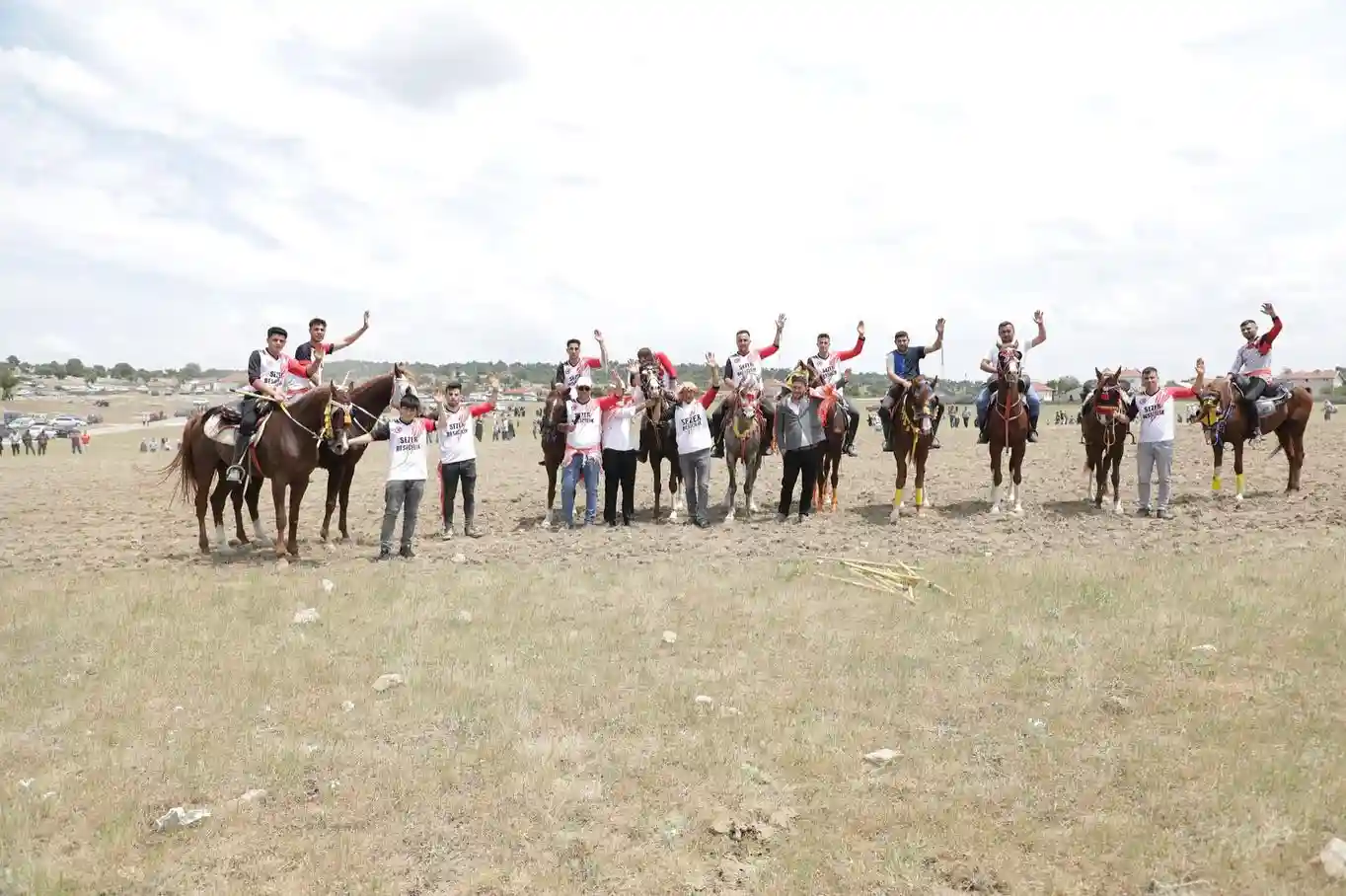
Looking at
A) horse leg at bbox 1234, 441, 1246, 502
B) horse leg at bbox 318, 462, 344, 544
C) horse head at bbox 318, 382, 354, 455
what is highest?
horse head at bbox 318, 382, 354, 455

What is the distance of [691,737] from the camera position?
20.0 ft

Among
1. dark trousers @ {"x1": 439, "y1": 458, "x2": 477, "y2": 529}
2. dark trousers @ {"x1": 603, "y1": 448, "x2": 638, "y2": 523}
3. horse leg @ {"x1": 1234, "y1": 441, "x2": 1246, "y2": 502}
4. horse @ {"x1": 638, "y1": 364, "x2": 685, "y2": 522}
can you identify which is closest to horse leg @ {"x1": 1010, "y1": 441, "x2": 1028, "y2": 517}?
horse leg @ {"x1": 1234, "y1": 441, "x2": 1246, "y2": 502}

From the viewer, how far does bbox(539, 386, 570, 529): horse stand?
14258 mm

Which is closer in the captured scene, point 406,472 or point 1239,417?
point 406,472

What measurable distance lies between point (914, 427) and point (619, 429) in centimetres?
456

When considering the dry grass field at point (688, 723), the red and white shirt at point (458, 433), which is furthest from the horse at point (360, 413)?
the dry grass field at point (688, 723)

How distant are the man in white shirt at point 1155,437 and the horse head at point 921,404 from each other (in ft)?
10.2

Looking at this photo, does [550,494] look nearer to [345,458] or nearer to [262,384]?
[345,458]

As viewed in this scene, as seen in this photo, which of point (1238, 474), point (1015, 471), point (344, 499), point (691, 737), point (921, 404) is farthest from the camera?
point (1238, 474)

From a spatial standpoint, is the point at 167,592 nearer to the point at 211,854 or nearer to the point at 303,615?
the point at 303,615

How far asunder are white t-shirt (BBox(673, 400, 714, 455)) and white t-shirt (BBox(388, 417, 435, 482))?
13.0 feet

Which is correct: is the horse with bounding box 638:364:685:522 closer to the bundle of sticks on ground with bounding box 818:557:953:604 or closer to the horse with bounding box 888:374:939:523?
the horse with bounding box 888:374:939:523

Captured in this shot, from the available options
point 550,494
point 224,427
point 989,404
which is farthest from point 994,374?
point 224,427

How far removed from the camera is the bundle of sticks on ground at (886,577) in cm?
953
